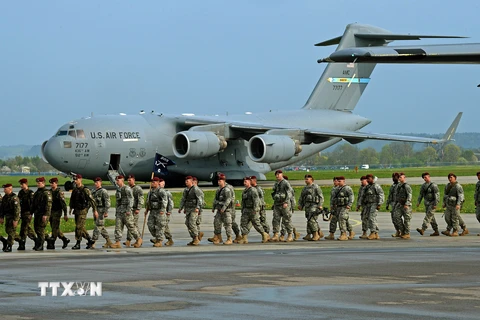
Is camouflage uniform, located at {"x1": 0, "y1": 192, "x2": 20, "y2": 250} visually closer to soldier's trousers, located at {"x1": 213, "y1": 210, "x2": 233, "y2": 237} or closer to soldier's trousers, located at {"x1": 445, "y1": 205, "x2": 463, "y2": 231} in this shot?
soldier's trousers, located at {"x1": 213, "y1": 210, "x2": 233, "y2": 237}

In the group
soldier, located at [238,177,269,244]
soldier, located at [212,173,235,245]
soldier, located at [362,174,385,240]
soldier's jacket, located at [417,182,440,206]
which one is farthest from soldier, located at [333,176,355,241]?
soldier, located at [212,173,235,245]

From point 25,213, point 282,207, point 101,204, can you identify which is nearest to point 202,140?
point 282,207

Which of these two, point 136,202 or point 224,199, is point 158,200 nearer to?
point 136,202

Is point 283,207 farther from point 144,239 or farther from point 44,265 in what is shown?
point 44,265

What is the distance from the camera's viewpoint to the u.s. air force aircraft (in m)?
44.8

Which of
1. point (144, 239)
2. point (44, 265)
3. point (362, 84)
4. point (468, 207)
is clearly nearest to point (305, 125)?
point (362, 84)

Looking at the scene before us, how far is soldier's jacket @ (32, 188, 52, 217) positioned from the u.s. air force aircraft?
23523 mm

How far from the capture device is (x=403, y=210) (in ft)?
75.4

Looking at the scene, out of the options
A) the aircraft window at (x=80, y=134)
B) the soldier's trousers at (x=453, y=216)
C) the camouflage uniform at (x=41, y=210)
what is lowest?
the soldier's trousers at (x=453, y=216)

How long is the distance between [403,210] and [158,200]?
18.4 feet

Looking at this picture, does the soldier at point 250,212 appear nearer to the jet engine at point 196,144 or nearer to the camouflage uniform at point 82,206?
the camouflage uniform at point 82,206

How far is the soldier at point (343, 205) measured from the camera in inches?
891

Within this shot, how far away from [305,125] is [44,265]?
117ft

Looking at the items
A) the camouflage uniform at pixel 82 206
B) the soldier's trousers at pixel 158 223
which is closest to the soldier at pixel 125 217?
the soldier's trousers at pixel 158 223
